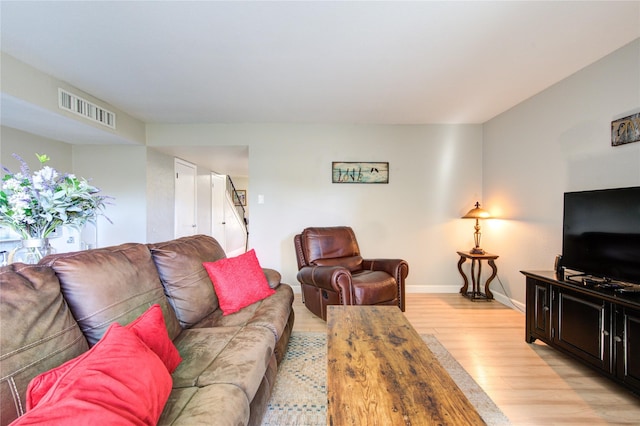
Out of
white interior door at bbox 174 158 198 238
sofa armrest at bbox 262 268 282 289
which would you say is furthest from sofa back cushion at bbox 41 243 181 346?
white interior door at bbox 174 158 198 238

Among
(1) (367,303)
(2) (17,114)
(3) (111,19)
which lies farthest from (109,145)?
(1) (367,303)

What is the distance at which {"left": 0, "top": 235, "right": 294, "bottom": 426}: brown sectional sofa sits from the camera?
887mm

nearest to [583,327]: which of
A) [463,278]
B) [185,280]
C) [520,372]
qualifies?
[520,372]

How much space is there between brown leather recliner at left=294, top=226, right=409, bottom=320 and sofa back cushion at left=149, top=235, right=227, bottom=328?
1.09 metres

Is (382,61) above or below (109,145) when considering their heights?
above

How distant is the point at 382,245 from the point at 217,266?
8.55 ft

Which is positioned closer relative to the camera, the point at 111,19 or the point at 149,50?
the point at 111,19

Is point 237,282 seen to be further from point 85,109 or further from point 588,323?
point 85,109

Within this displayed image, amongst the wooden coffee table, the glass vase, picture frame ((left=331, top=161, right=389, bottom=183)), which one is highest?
picture frame ((left=331, top=161, right=389, bottom=183))

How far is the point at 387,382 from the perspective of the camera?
1094mm

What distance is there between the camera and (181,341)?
58.6 inches

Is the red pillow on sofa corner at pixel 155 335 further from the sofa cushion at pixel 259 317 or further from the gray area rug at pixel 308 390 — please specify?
the gray area rug at pixel 308 390

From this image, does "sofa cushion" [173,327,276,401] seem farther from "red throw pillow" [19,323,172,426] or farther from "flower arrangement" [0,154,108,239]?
"flower arrangement" [0,154,108,239]

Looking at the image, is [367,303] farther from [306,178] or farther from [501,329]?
[306,178]
